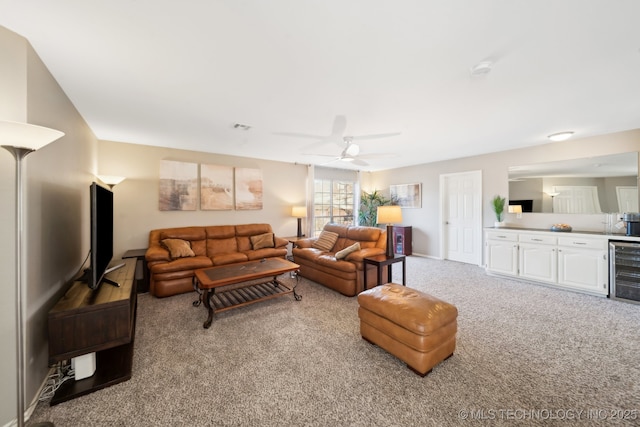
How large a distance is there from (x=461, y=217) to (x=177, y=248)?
5.89 m

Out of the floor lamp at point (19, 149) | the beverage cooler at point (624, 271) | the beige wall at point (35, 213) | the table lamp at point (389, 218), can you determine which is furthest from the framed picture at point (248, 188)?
the beverage cooler at point (624, 271)

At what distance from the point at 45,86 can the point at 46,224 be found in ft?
3.64

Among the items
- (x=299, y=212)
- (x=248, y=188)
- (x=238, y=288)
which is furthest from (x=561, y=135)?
(x=248, y=188)

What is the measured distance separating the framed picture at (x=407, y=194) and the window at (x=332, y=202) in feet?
3.96

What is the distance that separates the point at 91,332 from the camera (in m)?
1.81

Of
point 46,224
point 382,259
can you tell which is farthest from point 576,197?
point 46,224

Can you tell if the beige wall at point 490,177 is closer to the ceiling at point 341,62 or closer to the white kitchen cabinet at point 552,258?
→ the ceiling at point 341,62

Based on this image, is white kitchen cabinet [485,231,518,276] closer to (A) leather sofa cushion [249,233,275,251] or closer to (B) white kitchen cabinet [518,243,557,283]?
(B) white kitchen cabinet [518,243,557,283]

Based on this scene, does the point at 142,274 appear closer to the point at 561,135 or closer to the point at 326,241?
the point at 326,241

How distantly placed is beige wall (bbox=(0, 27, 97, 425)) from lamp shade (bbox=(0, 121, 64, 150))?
0.45 metres

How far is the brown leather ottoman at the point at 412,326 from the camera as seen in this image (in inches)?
74.1

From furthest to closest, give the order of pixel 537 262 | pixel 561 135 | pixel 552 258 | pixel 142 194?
pixel 142 194 → pixel 537 262 → pixel 552 258 → pixel 561 135

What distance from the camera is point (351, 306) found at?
10.7 ft

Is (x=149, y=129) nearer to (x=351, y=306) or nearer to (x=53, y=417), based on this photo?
(x=53, y=417)
